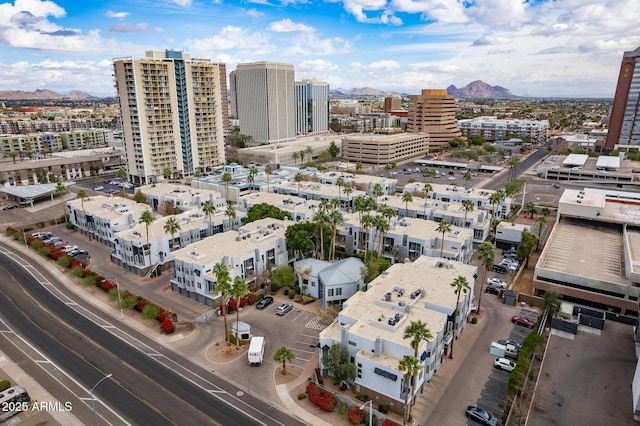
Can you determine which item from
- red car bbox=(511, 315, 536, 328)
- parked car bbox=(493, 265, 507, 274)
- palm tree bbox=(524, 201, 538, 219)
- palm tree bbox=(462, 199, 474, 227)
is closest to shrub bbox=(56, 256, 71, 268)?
red car bbox=(511, 315, 536, 328)

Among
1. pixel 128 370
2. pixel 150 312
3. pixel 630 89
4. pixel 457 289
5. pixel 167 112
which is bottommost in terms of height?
pixel 128 370

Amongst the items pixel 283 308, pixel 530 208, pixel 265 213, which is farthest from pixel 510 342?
pixel 530 208

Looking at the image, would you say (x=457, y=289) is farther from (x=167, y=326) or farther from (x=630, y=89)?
(x=630, y=89)

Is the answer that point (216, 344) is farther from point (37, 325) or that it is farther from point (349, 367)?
point (37, 325)

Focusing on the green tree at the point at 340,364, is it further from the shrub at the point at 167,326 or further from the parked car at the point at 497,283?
the parked car at the point at 497,283

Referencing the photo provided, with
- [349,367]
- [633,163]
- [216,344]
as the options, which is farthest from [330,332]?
[633,163]

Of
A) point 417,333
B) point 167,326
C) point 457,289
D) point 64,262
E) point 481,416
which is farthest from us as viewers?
point 64,262
